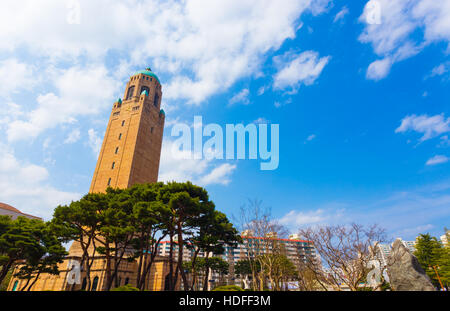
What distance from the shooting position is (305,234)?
17.7 m

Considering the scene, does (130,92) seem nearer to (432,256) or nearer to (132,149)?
(132,149)

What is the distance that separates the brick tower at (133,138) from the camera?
35.3m

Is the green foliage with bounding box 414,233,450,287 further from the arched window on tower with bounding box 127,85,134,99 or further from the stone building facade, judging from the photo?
the arched window on tower with bounding box 127,85,134,99

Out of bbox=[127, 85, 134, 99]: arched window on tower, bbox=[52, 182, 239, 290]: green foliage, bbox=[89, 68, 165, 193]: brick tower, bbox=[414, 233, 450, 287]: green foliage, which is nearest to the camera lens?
bbox=[52, 182, 239, 290]: green foliage

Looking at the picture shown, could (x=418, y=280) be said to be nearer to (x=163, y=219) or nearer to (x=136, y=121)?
(x=163, y=219)

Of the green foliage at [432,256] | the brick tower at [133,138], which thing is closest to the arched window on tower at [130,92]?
the brick tower at [133,138]

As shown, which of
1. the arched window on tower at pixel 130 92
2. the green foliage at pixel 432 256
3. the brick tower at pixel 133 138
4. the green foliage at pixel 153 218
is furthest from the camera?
the arched window on tower at pixel 130 92

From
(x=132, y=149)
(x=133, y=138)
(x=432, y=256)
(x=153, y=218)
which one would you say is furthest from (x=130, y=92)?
(x=432, y=256)

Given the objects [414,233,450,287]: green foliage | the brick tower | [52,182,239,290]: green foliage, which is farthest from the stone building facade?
[414,233,450,287]: green foliage

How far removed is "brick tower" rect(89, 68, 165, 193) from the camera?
35281 millimetres

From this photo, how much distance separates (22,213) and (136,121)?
130ft

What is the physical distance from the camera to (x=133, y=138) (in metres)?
37.1

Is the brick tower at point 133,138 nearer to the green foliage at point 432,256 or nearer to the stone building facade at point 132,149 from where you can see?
the stone building facade at point 132,149
